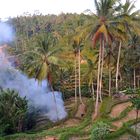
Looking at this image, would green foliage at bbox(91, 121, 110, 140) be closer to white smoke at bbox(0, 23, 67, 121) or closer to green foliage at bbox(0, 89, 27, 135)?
green foliage at bbox(0, 89, 27, 135)

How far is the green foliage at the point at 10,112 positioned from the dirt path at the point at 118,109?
8.10 meters

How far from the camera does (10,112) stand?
1270 inches

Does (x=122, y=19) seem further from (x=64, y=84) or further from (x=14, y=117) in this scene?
(x=64, y=84)

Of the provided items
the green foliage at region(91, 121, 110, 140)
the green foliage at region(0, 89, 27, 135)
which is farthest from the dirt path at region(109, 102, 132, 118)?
the green foliage at region(0, 89, 27, 135)

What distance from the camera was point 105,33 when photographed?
31797 millimetres

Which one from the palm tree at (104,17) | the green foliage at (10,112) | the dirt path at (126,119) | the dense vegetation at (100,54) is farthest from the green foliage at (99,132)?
the palm tree at (104,17)

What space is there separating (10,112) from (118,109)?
33.5 ft

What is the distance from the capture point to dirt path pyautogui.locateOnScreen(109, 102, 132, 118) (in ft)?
111

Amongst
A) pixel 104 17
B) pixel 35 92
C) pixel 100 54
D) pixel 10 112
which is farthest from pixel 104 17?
pixel 35 92

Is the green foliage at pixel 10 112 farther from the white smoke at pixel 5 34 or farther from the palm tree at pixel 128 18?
the white smoke at pixel 5 34

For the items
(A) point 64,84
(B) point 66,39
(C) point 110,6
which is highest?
(C) point 110,6

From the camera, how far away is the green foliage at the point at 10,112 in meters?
32.2

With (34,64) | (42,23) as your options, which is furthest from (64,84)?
(42,23)

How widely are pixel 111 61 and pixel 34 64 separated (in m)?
11.3
